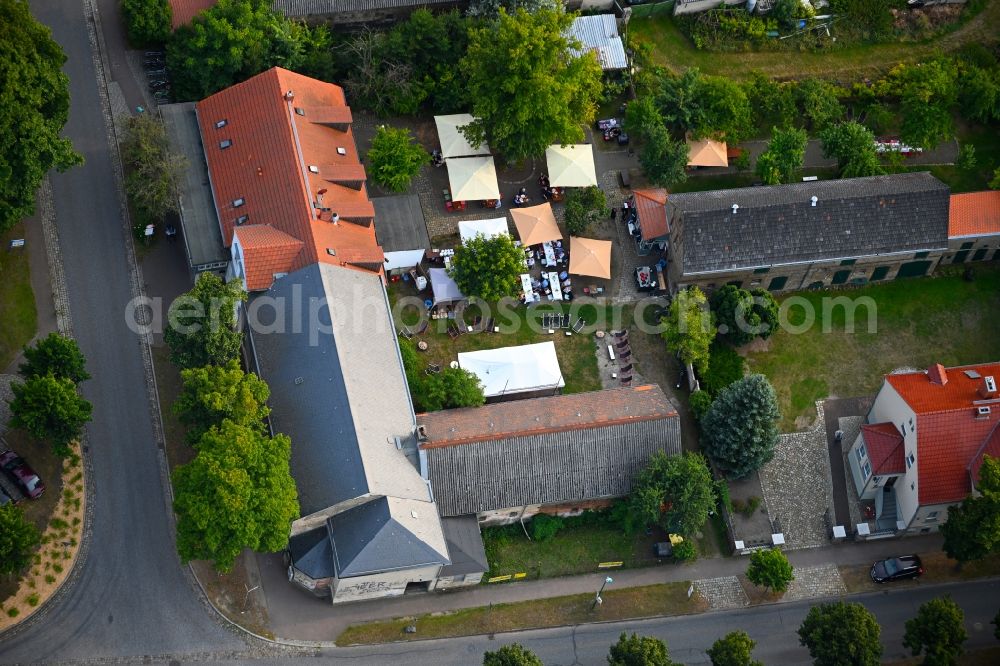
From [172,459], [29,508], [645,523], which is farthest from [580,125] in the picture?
[29,508]

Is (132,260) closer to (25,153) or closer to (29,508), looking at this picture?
(25,153)

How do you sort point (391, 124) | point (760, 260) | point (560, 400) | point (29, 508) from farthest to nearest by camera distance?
point (391, 124)
point (760, 260)
point (560, 400)
point (29, 508)

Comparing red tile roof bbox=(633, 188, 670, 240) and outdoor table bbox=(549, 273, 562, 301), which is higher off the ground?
red tile roof bbox=(633, 188, 670, 240)

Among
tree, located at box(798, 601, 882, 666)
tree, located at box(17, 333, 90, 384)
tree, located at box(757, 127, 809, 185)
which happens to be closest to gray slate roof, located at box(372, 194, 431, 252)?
tree, located at box(17, 333, 90, 384)

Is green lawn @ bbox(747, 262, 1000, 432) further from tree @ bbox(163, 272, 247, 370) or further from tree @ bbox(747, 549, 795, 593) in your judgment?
tree @ bbox(163, 272, 247, 370)

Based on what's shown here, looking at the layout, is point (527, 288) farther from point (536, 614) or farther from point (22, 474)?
point (22, 474)

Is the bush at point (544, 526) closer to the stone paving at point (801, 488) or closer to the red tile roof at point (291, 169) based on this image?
the stone paving at point (801, 488)
